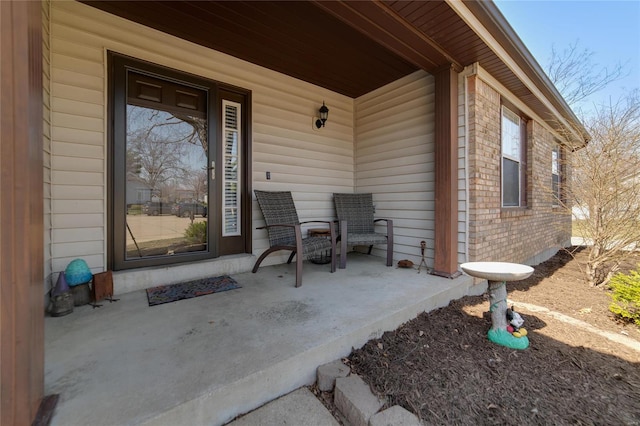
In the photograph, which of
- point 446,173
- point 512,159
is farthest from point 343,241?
point 512,159

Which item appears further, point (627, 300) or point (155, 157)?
point (155, 157)

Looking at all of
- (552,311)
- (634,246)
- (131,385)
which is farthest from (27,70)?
(634,246)

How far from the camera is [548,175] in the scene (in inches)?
213

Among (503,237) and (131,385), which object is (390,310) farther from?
(503,237)

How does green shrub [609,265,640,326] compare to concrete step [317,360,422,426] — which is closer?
concrete step [317,360,422,426]

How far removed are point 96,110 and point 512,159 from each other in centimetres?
548

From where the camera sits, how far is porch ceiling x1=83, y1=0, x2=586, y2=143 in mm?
2375

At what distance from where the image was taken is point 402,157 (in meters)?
3.85

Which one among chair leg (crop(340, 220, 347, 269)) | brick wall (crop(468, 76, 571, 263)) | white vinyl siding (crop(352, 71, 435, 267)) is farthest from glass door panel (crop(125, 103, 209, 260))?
brick wall (crop(468, 76, 571, 263))

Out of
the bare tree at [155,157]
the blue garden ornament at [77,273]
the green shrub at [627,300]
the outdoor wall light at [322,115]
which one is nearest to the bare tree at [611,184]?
the green shrub at [627,300]

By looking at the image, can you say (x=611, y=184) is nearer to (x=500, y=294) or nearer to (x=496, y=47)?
(x=496, y=47)

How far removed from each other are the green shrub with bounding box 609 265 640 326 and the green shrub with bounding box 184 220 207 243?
165 inches

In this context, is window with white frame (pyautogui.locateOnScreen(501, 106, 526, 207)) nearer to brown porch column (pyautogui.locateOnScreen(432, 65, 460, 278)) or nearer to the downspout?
the downspout

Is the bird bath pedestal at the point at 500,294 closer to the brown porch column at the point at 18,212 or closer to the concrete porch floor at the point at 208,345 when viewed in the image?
the concrete porch floor at the point at 208,345
